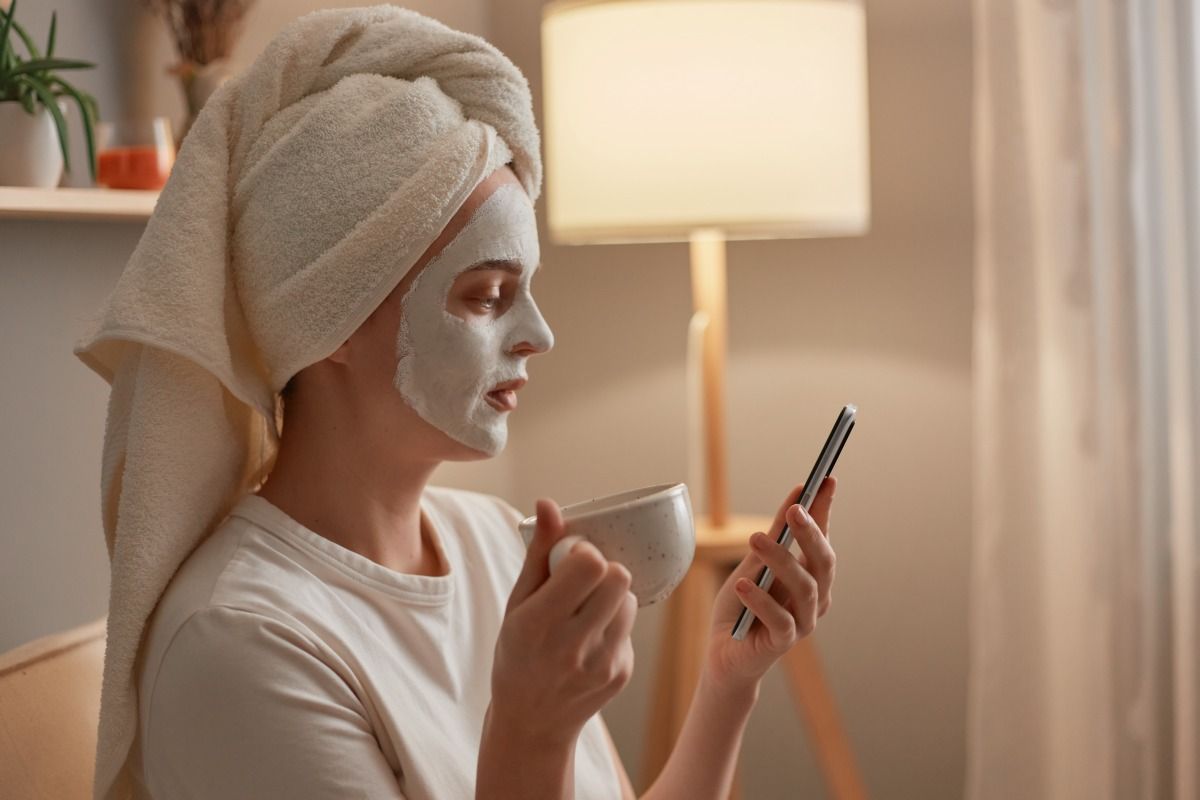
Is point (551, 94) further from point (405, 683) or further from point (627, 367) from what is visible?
point (405, 683)

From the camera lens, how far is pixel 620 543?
81 cm

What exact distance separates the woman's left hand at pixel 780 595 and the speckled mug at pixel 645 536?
0.14 m

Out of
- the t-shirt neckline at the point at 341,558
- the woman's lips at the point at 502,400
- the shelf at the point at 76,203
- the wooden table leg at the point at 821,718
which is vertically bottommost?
the wooden table leg at the point at 821,718

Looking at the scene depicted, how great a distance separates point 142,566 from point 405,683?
222 millimetres

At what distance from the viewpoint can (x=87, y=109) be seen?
132cm

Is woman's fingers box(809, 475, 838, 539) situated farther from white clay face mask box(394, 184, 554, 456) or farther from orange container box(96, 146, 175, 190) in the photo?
orange container box(96, 146, 175, 190)

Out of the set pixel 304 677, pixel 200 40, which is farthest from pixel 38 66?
pixel 304 677

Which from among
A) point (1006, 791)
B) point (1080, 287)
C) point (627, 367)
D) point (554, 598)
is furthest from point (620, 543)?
point (627, 367)

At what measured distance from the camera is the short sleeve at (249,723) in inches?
36.1

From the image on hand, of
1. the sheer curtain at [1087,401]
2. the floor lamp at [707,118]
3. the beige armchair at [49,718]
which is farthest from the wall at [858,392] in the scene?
the beige armchair at [49,718]

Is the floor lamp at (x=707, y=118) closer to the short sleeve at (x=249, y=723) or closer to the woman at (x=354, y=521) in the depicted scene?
the woman at (x=354, y=521)

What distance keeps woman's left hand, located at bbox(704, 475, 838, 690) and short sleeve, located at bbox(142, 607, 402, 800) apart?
304 millimetres

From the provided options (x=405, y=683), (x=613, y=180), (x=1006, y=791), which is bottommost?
(x=1006, y=791)

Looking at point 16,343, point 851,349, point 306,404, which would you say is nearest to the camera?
point 306,404
